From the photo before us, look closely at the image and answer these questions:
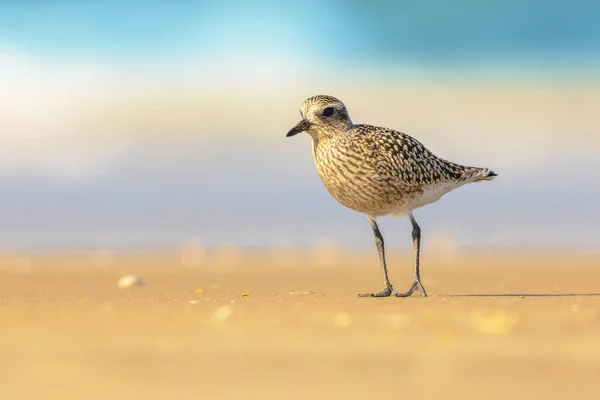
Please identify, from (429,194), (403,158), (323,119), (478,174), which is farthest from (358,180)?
(478,174)

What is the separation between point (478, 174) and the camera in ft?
44.4

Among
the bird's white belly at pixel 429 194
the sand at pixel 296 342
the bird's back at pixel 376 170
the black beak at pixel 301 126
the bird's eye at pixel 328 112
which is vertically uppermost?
the bird's eye at pixel 328 112

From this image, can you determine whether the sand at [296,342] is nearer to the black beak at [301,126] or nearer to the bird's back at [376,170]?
the bird's back at [376,170]

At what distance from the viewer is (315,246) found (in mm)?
23000

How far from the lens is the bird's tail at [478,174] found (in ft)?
44.0

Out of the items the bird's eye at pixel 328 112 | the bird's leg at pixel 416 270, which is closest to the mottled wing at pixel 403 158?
the bird's eye at pixel 328 112

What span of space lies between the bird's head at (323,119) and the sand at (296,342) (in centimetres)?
178

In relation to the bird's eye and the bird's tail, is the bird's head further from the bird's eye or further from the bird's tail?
the bird's tail

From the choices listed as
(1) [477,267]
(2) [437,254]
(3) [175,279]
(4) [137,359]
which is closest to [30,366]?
(4) [137,359]

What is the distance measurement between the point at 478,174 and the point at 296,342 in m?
5.88

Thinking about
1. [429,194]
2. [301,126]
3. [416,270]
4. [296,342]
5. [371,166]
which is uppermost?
[301,126]

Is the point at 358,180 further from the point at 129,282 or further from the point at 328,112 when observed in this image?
the point at 129,282

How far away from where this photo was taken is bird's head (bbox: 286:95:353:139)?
12469 millimetres

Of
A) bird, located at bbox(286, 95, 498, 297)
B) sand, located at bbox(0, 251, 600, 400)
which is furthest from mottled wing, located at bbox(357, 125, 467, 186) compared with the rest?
sand, located at bbox(0, 251, 600, 400)
